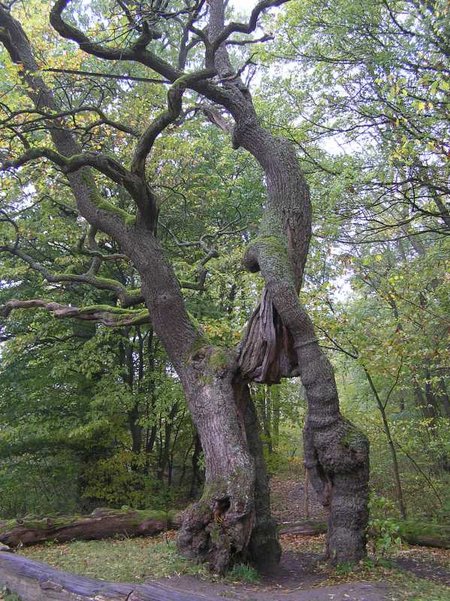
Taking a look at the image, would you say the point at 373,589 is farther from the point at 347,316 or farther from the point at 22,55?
the point at 22,55

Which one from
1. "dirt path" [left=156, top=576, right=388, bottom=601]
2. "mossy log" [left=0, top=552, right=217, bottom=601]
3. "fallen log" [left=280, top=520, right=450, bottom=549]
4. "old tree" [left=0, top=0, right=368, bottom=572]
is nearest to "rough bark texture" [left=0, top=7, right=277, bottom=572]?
"old tree" [left=0, top=0, right=368, bottom=572]

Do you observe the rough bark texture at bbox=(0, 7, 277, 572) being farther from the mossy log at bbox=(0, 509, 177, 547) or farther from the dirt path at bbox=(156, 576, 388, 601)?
the mossy log at bbox=(0, 509, 177, 547)

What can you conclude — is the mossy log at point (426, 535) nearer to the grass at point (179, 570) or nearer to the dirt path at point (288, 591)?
the grass at point (179, 570)

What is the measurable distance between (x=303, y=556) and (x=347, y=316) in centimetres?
452

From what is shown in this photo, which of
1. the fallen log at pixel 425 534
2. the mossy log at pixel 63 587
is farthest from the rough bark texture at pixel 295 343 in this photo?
the fallen log at pixel 425 534

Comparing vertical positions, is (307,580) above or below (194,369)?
below

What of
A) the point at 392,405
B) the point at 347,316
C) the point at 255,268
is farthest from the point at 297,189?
the point at 392,405

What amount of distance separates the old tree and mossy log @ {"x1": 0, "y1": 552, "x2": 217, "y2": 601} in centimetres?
182

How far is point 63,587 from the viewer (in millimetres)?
4461

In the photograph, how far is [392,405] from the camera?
17.8m

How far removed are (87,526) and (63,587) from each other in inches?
190

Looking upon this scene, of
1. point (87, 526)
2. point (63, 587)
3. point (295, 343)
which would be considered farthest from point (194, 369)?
point (87, 526)

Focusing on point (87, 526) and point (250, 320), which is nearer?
point (250, 320)

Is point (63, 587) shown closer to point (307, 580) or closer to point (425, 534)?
point (307, 580)
